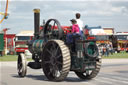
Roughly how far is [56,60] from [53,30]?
1.56m

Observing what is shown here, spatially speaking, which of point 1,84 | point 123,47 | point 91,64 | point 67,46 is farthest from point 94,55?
point 123,47

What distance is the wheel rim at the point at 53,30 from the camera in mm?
10766

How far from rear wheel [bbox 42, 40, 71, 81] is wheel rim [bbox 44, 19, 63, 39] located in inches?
18.9

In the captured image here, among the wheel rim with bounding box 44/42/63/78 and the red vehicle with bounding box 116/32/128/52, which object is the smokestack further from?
the red vehicle with bounding box 116/32/128/52

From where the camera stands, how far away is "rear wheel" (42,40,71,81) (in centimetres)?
995

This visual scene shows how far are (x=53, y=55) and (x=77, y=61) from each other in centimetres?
95

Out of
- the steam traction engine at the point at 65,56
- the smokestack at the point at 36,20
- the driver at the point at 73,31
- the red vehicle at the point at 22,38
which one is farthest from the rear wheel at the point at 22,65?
the red vehicle at the point at 22,38

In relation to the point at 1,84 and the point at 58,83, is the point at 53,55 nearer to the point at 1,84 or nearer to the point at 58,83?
the point at 58,83

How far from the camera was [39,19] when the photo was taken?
13.6 m

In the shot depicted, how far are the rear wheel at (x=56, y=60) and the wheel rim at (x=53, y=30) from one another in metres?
0.48

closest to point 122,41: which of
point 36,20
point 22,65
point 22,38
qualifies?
point 22,38

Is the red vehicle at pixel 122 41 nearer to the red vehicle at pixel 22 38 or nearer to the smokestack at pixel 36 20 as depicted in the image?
the red vehicle at pixel 22 38

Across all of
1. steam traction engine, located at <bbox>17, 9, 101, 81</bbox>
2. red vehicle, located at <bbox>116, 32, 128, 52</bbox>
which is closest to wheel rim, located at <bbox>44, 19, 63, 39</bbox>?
steam traction engine, located at <bbox>17, 9, 101, 81</bbox>

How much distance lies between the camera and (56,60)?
34.4ft
